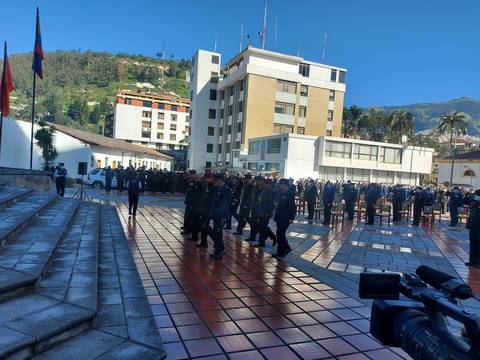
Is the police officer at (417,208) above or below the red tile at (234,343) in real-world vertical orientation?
above

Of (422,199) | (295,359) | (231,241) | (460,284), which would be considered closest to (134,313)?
(295,359)

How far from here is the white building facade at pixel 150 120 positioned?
76.6 m

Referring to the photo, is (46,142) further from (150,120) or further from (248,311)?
(150,120)

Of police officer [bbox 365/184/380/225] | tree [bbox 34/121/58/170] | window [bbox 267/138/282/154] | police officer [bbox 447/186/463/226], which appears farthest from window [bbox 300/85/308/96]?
police officer [bbox 365/184/380/225]

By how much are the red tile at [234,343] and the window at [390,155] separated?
41064mm

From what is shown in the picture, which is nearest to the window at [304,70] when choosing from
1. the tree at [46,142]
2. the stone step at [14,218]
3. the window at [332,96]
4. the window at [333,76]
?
the window at [333,76]

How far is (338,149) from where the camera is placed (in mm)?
39062

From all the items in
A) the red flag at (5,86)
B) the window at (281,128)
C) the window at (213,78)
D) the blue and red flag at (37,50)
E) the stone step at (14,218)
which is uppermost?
the window at (213,78)

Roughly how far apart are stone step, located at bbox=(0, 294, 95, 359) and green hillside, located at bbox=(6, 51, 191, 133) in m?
98.0

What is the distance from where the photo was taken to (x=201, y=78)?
185 ft

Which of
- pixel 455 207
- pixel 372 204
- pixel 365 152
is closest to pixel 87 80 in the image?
pixel 365 152

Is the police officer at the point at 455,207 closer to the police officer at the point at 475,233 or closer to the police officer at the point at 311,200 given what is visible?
the police officer at the point at 311,200

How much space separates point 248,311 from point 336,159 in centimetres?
3576

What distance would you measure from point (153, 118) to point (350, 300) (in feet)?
254
